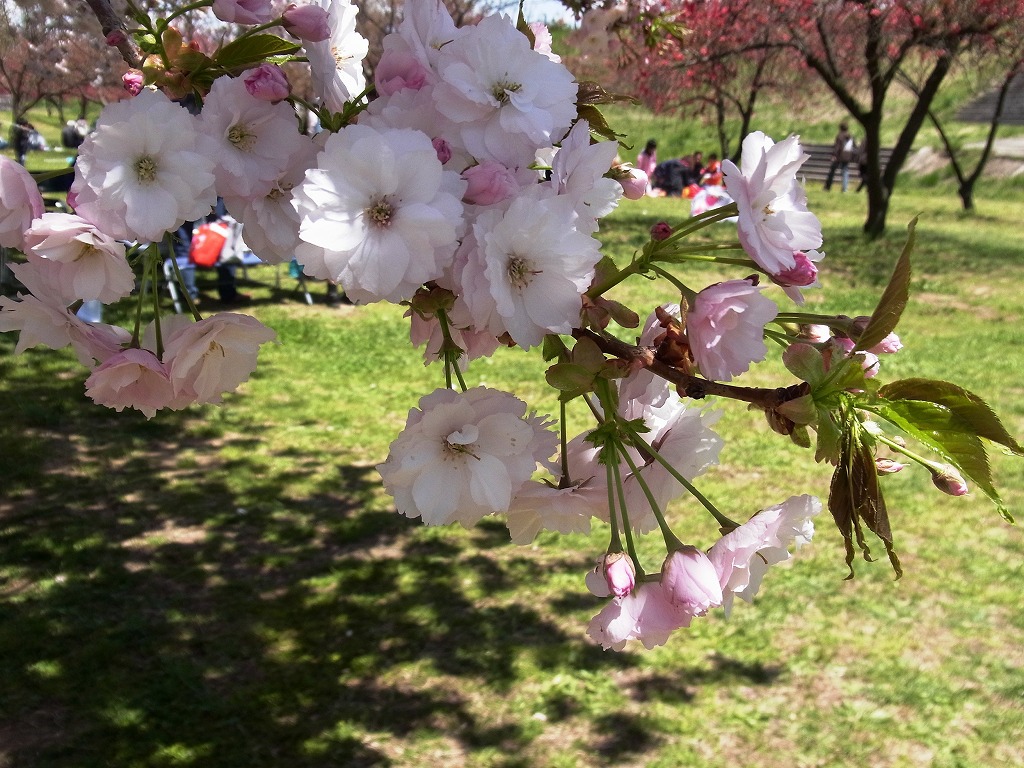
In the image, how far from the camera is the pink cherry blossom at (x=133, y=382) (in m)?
0.94

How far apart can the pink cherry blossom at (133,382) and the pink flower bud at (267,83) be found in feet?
0.92

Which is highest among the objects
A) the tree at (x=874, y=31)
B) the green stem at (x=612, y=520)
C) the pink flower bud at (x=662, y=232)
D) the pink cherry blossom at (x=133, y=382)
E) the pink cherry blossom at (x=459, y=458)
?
the tree at (x=874, y=31)

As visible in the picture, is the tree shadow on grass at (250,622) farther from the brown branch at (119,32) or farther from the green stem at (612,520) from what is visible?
the brown branch at (119,32)

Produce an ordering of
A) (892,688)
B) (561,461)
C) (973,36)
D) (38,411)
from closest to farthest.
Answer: (561,461)
(892,688)
(38,411)
(973,36)

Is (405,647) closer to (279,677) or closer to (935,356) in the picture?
(279,677)

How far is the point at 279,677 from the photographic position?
3.50m

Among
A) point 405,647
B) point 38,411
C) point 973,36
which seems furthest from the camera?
point 973,36

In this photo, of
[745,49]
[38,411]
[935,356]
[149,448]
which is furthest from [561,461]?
[745,49]

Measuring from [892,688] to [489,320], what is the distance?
10.4 feet

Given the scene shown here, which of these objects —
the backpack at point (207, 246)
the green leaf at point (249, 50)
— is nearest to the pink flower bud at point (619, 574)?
the green leaf at point (249, 50)

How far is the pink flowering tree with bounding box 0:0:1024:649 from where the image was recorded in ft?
2.65

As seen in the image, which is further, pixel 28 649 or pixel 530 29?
pixel 28 649

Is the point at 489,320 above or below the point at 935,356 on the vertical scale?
above

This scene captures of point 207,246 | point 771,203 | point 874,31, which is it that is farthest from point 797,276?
point 874,31
